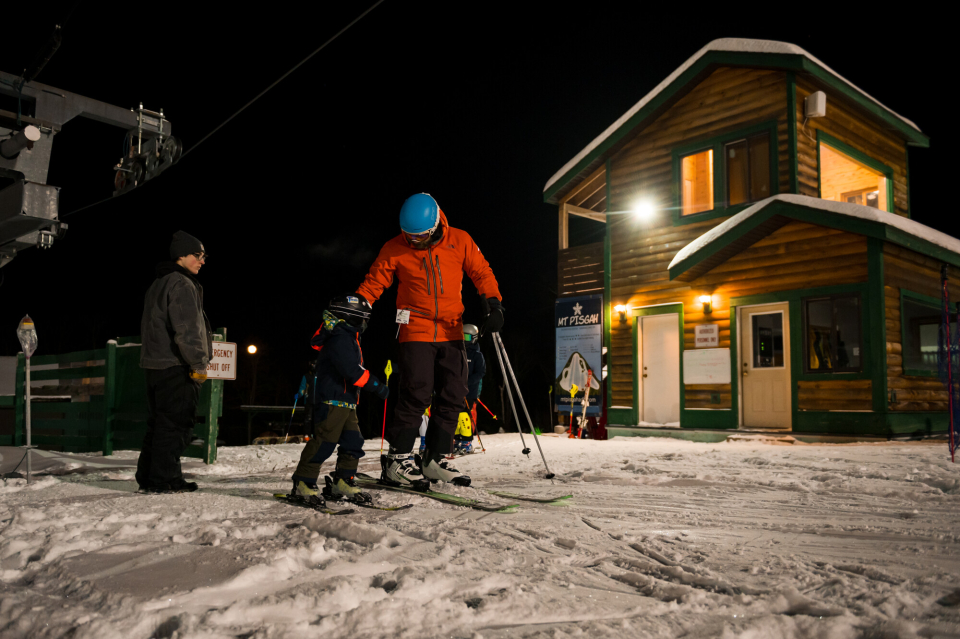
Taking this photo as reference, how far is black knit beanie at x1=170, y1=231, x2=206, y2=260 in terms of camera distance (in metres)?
5.26

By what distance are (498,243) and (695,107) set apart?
3902 cm

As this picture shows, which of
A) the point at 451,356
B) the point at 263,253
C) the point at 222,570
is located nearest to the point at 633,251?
the point at 451,356

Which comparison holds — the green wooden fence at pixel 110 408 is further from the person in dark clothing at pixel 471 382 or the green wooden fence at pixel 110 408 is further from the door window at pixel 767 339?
the door window at pixel 767 339

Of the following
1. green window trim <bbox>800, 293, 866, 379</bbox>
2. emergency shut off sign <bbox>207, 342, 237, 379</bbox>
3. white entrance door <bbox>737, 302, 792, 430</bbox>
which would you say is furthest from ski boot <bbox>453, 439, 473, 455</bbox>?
green window trim <bbox>800, 293, 866, 379</bbox>

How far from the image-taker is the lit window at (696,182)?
12281 mm

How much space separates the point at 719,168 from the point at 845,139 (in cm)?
245

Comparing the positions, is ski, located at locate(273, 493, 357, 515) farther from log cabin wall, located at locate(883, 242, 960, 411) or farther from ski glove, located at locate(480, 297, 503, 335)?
log cabin wall, located at locate(883, 242, 960, 411)

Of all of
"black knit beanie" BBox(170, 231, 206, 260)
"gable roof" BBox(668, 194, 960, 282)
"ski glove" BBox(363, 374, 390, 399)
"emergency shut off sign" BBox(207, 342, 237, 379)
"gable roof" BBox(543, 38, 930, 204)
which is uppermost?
"gable roof" BBox(543, 38, 930, 204)

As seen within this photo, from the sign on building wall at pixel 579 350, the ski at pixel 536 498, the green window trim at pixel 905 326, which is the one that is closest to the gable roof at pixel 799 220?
the green window trim at pixel 905 326

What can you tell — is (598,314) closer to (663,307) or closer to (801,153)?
(663,307)

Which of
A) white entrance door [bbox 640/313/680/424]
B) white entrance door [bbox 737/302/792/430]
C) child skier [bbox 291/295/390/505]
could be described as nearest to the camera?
child skier [bbox 291/295/390/505]

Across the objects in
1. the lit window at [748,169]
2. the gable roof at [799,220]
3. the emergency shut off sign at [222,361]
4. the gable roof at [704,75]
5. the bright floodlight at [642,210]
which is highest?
the gable roof at [704,75]

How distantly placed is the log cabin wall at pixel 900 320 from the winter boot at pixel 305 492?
8.39 m

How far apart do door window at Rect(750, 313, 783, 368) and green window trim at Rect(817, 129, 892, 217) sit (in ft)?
7.90
